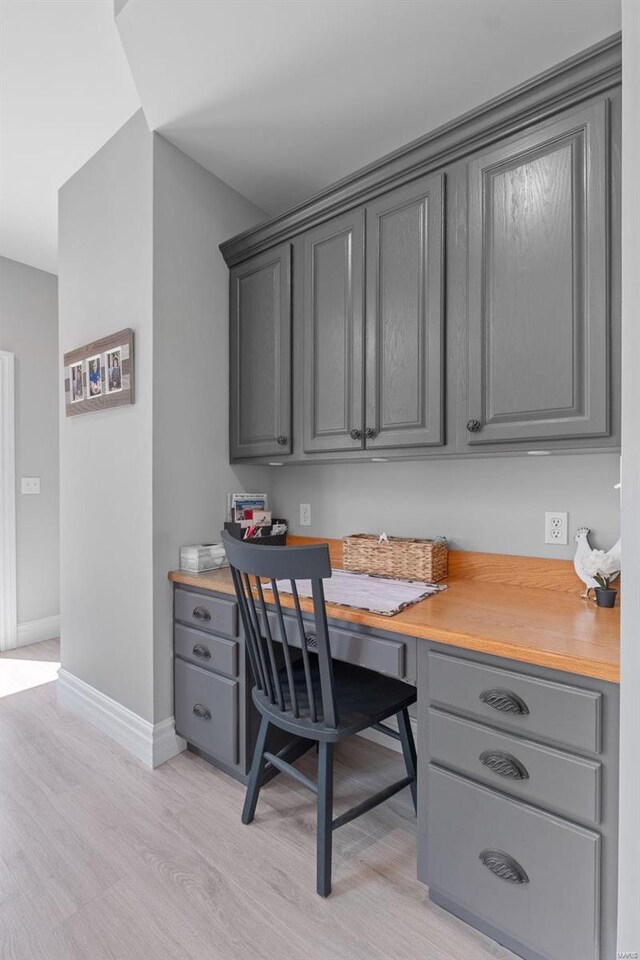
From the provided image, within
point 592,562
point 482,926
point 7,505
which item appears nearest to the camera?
point 482,926

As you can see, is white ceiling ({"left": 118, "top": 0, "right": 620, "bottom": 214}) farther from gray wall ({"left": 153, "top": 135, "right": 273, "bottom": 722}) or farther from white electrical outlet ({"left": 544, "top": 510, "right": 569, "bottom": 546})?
white electrical outlet ({"left": 544, "top": 510, "right": 569, "bottom": 546})

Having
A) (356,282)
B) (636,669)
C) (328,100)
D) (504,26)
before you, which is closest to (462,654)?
(636,669)

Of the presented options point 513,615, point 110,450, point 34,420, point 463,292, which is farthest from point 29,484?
point 513,615

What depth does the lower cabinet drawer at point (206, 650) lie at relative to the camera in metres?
1.92

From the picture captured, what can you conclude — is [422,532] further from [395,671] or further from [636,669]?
[636,669]

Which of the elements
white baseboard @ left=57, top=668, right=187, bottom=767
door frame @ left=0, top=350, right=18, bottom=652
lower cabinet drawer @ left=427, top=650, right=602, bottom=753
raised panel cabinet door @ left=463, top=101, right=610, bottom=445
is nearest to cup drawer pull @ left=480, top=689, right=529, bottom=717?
lower cabinet drawer @ left=427, top=650, right=602, bottom=753

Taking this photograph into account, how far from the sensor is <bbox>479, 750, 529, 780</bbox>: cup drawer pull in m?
1.20

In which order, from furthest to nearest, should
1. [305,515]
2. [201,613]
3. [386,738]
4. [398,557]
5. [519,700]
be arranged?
[305,515] < [386,738] < [201,613] < [398,557] < [519,700]

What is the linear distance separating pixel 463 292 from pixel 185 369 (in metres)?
1.22

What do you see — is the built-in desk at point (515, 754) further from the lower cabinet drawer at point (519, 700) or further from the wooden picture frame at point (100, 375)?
the wooden picture frame at point (100, 375)

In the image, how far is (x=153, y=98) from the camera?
1.92 m

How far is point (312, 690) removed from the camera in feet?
4.94

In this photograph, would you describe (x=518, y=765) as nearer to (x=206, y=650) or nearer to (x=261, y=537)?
(x=206, y=650)

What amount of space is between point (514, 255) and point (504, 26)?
669 millimetres
